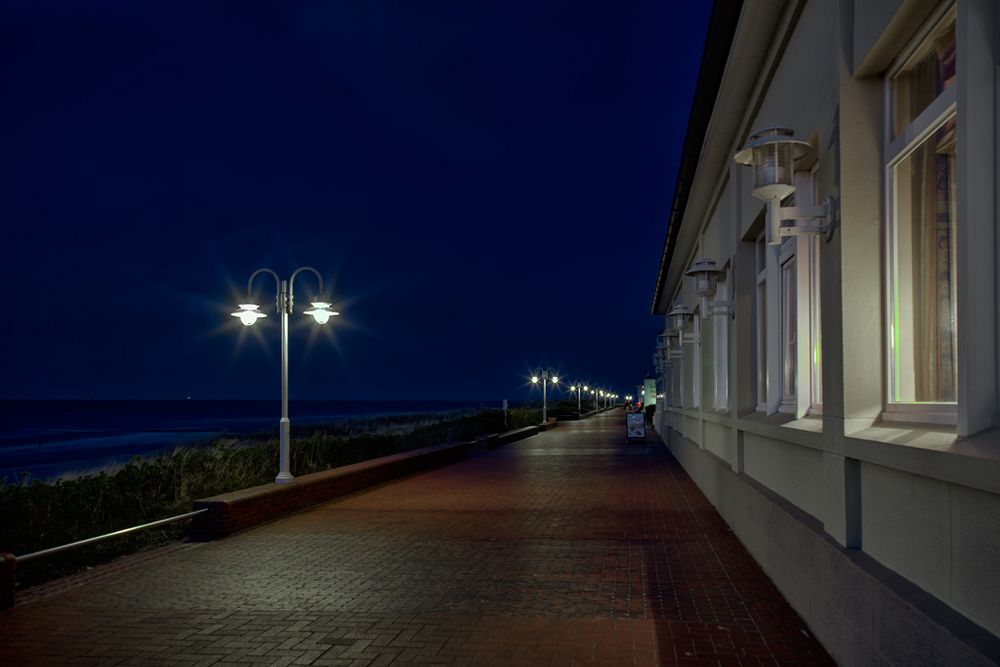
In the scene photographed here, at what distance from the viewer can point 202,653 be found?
18.8 feet

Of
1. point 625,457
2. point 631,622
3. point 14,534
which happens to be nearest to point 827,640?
point 631,622

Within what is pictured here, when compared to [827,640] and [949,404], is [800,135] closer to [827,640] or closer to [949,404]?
[949,404]

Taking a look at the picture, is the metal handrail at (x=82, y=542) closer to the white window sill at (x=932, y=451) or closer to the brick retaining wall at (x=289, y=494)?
the brick retaining wall at (x=289, y=494)

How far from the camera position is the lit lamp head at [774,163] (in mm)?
5602

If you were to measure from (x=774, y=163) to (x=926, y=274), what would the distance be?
1487 mm

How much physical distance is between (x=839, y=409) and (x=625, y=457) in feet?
59.8

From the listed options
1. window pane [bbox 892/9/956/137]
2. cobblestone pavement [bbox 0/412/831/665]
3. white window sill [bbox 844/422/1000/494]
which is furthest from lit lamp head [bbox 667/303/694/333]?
window pane [bbox 892/9/956/137]

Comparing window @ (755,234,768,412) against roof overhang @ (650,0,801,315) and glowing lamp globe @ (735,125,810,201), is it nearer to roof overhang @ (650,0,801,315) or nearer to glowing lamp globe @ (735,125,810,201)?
roof overhang @ (650,0,801,315)

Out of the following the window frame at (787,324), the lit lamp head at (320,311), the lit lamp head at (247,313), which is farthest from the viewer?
the lit lamp head at (320,311)

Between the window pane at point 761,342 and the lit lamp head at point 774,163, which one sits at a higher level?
the lit lamp head at point 774,163

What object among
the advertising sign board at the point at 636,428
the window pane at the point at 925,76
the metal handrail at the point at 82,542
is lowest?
the advertising sign board at the point at 636,428

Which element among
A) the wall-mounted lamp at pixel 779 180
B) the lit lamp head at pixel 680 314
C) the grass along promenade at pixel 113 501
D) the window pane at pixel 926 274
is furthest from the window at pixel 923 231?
the lit lamp head at pixel 680 314

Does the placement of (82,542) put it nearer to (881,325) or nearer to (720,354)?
(881,325)

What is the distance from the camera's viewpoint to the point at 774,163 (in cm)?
568
